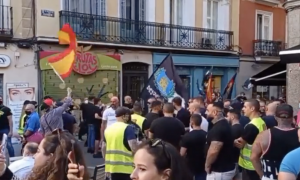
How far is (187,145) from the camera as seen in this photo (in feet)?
22.2

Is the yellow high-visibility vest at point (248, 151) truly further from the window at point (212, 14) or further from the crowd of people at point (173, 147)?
the window at point (212, 14)

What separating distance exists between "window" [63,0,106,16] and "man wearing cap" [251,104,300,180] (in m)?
12.3

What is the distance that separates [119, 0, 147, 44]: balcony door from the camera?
58.8ft

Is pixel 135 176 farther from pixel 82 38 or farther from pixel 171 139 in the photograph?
pixel 82 38

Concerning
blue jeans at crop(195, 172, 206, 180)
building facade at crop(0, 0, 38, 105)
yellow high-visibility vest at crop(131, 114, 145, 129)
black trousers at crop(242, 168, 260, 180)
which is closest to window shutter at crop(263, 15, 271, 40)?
building facade at crop(0, 0, 38, 105)

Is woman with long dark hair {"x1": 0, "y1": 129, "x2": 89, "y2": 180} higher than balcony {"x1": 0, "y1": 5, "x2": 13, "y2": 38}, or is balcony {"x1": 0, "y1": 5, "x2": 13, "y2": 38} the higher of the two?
balcony {"x1": 0, "y1": 5, "x2": 13, "y2": 38}

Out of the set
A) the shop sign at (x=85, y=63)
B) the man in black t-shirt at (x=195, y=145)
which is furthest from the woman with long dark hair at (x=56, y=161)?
the shop sign at (x=85, y=63)

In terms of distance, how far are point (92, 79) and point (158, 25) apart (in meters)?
3.89

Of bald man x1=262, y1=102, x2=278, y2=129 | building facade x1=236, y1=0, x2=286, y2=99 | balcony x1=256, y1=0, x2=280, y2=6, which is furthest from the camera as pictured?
balcony x1=256, y1=0, x2=280, y2=6

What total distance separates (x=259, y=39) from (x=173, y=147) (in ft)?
72.4

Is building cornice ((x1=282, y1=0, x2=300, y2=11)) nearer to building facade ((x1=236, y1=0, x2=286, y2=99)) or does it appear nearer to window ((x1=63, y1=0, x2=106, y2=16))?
window ((x1=63, y1=0, x2=106, y2=16))

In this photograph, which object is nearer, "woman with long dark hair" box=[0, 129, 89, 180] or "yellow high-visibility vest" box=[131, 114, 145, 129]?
"woman with long dark hair" box=[0, 129, 89, 180]

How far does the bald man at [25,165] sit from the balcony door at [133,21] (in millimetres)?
13135

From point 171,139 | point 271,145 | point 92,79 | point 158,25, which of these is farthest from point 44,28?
point 271,145
